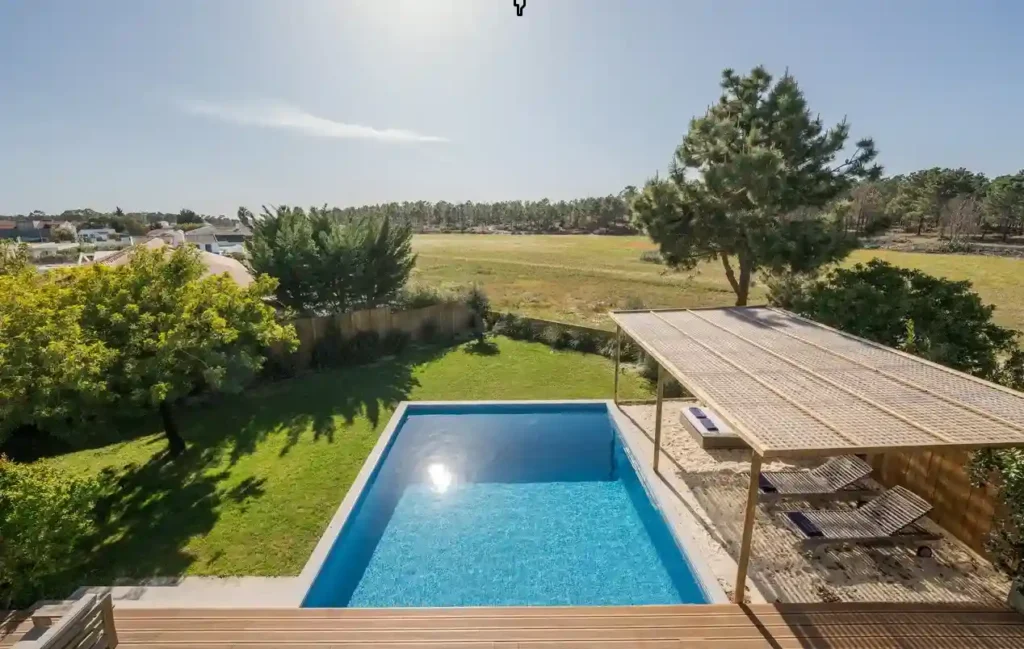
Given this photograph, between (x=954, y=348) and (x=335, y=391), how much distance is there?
15473mm

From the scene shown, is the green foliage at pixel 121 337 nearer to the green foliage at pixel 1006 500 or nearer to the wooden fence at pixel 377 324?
the wooden fence at pixel 377 324

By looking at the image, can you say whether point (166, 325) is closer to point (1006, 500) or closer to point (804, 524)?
point (804, 524)

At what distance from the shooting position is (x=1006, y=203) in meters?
53.9

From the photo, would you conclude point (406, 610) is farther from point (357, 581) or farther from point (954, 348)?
point (954, 348)

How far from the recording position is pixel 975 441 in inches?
206

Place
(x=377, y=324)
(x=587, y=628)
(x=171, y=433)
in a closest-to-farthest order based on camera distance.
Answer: (x=587, y=628) < (x=171, y=433) < (x=377, y=324)

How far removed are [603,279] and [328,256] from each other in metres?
21.3

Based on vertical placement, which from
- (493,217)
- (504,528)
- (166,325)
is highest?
(493,217)

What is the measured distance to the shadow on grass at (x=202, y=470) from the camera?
23.5 feet

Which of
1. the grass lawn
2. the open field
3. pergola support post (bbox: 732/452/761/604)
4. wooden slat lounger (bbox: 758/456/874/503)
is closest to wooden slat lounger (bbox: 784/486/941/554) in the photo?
wooden slat lounger (bbox: 758/456/874/503)

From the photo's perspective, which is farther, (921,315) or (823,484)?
(921,315)

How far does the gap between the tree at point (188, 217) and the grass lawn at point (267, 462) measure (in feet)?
414

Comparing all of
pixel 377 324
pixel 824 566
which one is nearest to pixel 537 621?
pixel 824 566

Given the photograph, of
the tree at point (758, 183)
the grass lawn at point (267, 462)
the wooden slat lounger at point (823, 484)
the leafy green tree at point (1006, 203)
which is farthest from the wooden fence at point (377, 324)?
the leafy green tree at point (1006, 203)
